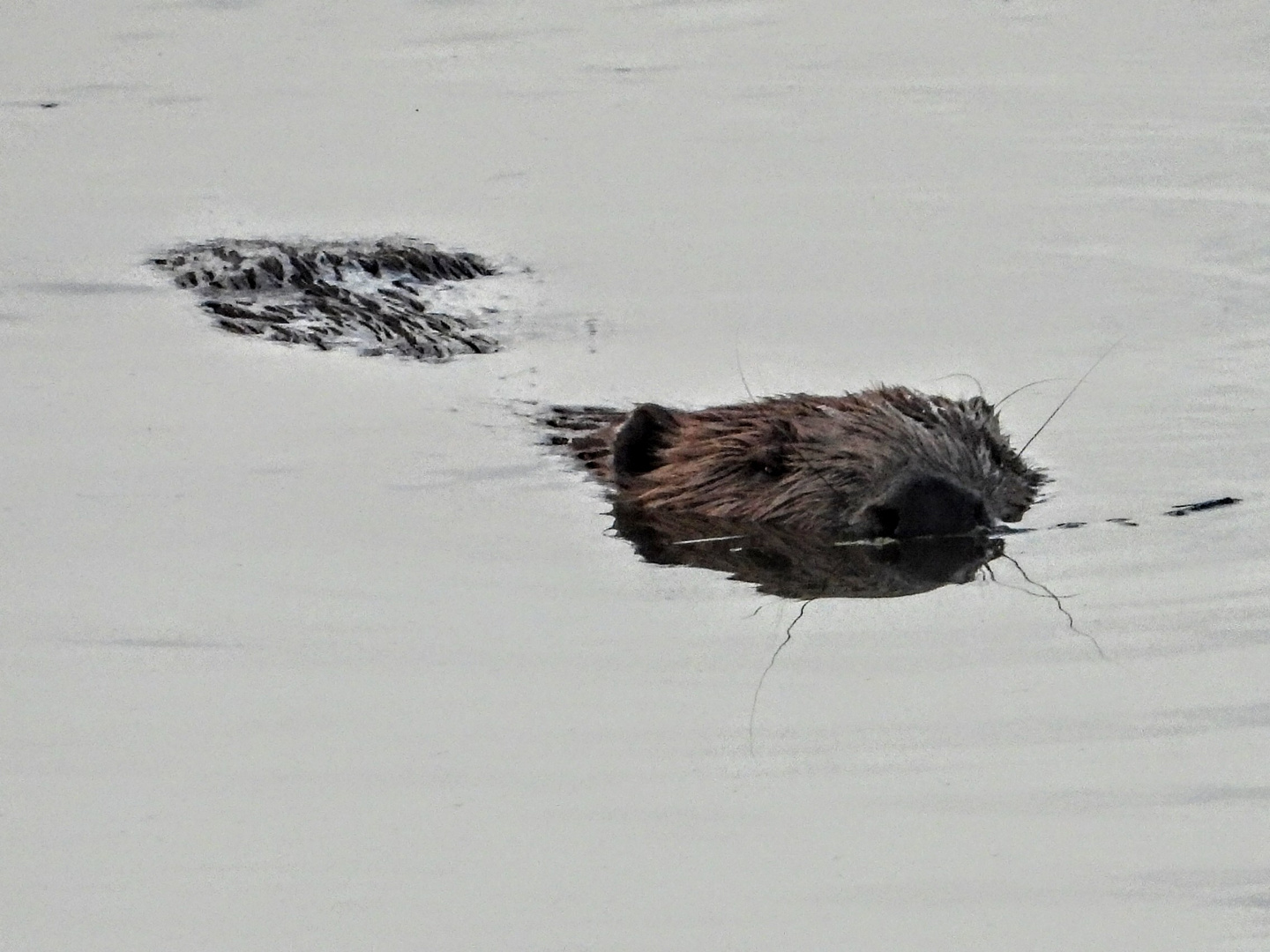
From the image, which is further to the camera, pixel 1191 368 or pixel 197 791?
pixel 1191 368

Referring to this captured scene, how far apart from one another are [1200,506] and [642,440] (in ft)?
5.81

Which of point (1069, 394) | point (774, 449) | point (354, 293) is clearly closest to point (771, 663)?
point (774, 449)

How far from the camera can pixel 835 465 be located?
6879 millimetres

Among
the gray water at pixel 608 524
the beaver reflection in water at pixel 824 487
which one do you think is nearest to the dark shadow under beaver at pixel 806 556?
the beaver reflection in water at pixel 824 487

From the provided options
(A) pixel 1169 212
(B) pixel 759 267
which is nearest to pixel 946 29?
(A) pixel 1169 212

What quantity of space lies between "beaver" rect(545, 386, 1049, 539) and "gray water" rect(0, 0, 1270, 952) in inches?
8.5

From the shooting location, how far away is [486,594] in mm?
6539

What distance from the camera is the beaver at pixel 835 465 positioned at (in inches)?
269

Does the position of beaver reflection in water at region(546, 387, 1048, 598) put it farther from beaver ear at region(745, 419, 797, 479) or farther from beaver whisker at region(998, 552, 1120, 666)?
beaver whisker at region(998, 552, 1120, 666)

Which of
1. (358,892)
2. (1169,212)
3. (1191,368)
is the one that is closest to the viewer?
(358,892)

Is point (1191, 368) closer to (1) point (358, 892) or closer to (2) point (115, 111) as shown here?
(1) point (358, 892)

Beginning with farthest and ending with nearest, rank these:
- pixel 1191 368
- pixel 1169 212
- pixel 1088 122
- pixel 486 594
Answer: pixel 1088 122 → pixel 1169 212 → pixel 1191 368 → pixel 486 594

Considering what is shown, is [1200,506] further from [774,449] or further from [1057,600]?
[774,449]

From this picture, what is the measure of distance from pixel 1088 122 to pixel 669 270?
3.62m
